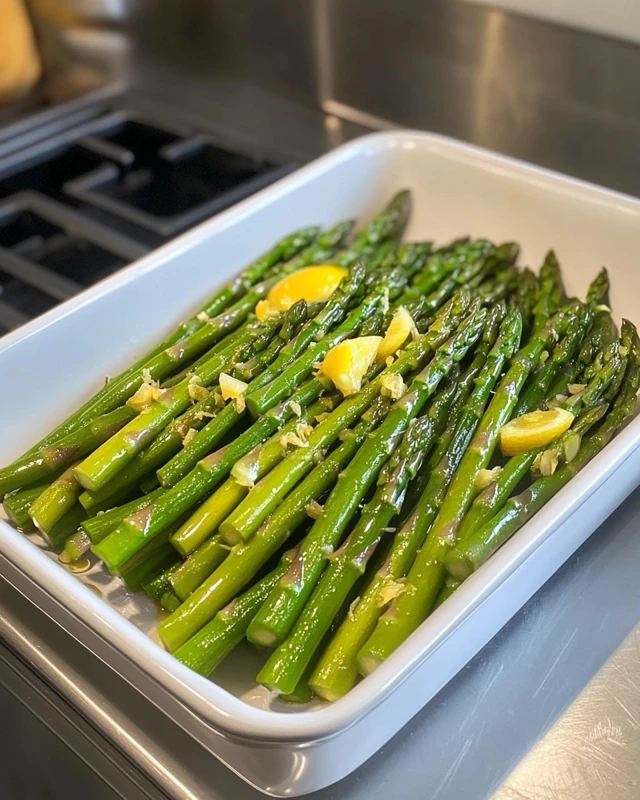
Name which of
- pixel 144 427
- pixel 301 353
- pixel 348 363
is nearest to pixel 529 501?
pixel 348 363

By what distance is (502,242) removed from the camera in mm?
1862

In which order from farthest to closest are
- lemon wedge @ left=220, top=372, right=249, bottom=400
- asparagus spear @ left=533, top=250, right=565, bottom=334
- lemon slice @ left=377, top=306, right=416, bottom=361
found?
asparagus spear @ left=533, top=250, right=565, bottom=334 → lemon slice @ left=377, top=306, right=416, bottom=361 → lemon wedge @ left=220, top=372, right=249, bottom=400

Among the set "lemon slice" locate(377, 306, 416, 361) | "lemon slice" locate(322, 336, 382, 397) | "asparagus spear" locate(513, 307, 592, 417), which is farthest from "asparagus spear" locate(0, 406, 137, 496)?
"asparagus spear" locate(513, 307, 592, 417)

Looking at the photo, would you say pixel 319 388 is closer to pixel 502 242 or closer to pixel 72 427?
pixel 72 427

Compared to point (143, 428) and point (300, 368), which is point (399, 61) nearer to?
point (300, 368)

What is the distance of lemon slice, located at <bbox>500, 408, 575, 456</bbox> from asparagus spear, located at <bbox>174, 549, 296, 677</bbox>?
0.42 meters

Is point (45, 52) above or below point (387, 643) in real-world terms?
above

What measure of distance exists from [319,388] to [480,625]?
0.51 metres

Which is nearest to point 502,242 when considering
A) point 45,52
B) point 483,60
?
point 483,60

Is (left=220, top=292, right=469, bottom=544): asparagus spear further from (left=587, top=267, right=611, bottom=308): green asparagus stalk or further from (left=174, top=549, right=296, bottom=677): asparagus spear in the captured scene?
(left=587, top=267, right=611, bottom=308): green asparagus stalk

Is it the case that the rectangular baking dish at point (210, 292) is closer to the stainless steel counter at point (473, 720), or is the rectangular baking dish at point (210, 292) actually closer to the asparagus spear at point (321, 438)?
the stainless steel counter at point (473, 720)

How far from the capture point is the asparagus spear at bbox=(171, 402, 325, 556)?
124cm

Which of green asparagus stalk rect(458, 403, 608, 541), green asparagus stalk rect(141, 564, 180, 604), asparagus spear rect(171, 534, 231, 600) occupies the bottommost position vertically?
green asparagus stalk rect(141, 564, 180, 604)

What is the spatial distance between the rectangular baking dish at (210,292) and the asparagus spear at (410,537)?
0.08 metres
